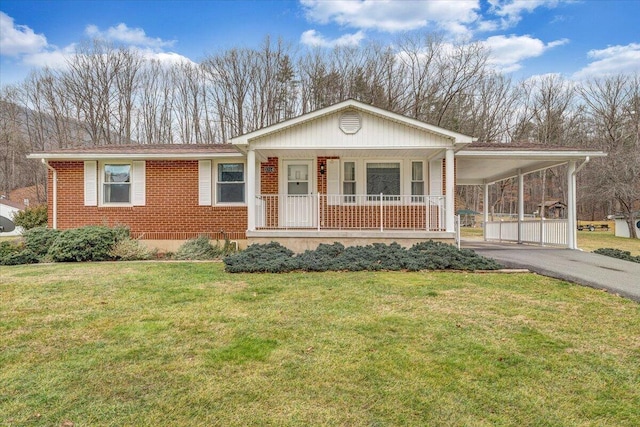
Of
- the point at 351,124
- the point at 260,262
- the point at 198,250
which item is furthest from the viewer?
the point at 198,250

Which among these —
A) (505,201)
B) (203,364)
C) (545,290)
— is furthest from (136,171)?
(505,201)

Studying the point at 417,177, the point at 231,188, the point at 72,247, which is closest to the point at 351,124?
the point at 417,177

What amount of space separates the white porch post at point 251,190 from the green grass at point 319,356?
12.4 feet

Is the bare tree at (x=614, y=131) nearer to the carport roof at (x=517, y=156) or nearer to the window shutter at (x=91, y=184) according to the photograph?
the carport roof at (x=517, y=156)

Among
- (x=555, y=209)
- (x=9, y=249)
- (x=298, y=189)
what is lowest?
(x=9, y=249)

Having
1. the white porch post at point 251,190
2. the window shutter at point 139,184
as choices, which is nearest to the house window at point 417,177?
the white porch post at point 251,190

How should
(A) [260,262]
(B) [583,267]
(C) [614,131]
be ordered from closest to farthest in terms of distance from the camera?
1. (B) [583,267]
2. (A) [260,262]
3. (C) [614,131]

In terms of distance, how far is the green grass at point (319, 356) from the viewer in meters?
2.53

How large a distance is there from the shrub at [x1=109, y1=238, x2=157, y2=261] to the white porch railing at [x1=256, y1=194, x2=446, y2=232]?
325cm

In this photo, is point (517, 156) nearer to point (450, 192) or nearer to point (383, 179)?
point (450, 192)

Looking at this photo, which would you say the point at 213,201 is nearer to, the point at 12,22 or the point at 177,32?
the point at 177,32

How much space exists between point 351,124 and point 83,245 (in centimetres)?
747

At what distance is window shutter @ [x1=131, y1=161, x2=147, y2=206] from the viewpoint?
11.2 metres

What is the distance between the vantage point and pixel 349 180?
11273 mm
